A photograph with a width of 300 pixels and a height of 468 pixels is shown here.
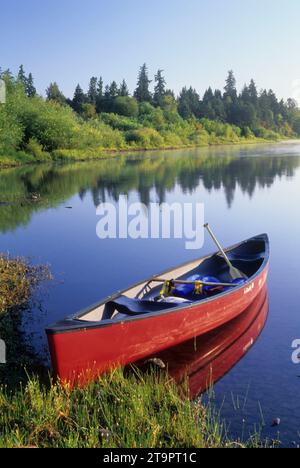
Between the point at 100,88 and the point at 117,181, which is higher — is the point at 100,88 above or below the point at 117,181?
above

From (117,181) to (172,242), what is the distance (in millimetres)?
19766

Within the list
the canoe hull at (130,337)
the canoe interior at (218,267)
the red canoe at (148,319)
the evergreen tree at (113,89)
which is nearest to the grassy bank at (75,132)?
the evergreen tree at (113,89)

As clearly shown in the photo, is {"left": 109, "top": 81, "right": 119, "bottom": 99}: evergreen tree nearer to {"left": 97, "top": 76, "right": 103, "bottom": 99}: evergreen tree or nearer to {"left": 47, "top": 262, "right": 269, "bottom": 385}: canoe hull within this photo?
{"left": 97, "top": 76, "right": 103, "bottom": 99}: evergreen tree

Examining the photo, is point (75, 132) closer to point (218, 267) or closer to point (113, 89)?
point (113, 89)

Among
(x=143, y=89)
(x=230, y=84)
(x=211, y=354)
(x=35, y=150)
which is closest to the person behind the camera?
(x=211, y=354)

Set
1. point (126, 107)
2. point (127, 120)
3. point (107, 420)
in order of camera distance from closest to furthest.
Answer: point (107, 420) < point (127, 120) < point (126, 107)

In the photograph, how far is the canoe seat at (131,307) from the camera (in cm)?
867

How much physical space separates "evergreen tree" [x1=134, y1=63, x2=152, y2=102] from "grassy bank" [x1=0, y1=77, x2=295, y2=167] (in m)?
11.1

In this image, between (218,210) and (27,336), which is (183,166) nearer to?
(218,210)

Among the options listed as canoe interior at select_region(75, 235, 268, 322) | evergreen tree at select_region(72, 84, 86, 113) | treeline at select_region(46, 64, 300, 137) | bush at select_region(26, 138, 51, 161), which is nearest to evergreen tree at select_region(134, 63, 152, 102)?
treeline at select_region(46, 64, 300, 137)

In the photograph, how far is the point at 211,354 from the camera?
9133mm

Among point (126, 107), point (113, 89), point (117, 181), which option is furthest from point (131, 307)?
point (113, 89)
